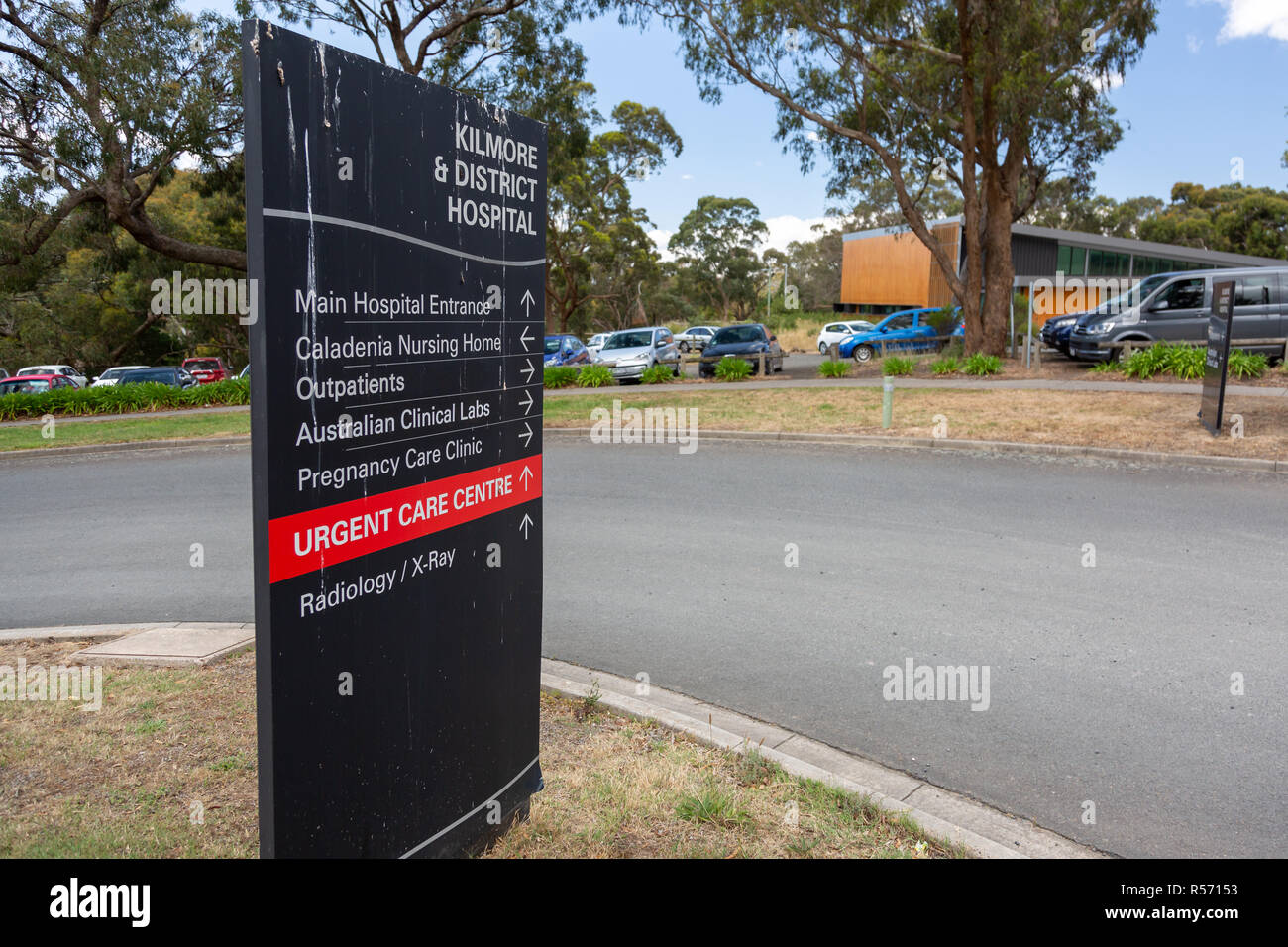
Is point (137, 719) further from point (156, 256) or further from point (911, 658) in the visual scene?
point (156, 256)

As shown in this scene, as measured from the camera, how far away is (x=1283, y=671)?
563 centimetres

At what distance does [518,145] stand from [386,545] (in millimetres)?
1686

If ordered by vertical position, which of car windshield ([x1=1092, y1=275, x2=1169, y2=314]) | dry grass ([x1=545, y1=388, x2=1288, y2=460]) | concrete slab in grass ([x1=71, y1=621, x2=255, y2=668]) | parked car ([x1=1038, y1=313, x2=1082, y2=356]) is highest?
car windshield ([x1=1092, y1=275, x2=1169, y2=314])

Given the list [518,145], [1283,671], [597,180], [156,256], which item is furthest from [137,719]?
[597,180]

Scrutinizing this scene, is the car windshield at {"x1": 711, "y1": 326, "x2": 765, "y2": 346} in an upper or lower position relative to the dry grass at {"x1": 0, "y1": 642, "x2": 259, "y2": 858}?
upper

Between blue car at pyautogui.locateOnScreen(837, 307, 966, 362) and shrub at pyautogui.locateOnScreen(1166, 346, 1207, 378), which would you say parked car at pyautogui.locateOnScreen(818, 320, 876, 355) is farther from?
shrub at pyautogui.locateOnScreen(1166, 346, 1207, 378)

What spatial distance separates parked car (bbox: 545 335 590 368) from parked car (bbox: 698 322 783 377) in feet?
14.0

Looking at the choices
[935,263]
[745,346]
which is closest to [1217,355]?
[745,346]

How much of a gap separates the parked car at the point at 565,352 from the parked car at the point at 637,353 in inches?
72.5

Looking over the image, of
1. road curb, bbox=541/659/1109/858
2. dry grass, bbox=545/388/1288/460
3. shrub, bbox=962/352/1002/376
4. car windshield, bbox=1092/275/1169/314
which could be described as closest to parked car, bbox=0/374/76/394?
dry grass, bbox=545/388/1288/460

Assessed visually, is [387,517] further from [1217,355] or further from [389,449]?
[1217,355]

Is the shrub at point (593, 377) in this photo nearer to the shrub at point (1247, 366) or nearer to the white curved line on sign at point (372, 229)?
the shrub at point (1247, 366)

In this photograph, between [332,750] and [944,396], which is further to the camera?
[944,396]

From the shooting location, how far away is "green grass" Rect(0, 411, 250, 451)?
1734cm
